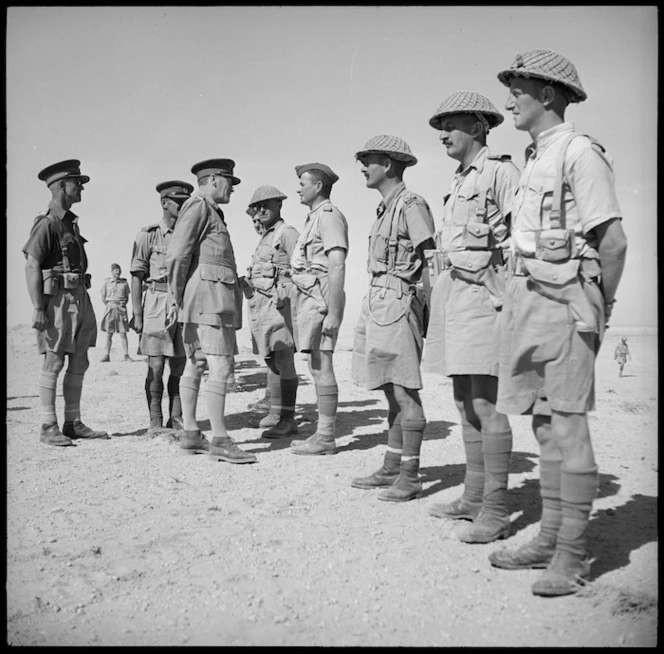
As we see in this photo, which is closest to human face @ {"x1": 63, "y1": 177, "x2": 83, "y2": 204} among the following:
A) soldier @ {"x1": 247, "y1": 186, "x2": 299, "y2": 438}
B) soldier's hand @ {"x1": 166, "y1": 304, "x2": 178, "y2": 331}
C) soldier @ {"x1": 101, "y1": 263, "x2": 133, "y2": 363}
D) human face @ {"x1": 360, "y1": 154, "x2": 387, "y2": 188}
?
soldier's hand @ {"x1": 166, "y1": 304, "x2": 178, "y2": 331}

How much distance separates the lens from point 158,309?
752 cm

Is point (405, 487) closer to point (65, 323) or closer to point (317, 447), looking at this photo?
point (317, 447)

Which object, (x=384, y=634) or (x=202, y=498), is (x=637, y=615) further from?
(x=202, y=498)

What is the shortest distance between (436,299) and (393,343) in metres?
0.60

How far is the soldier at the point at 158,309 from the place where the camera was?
7410mm

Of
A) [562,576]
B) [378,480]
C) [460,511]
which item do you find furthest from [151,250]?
[562,576]

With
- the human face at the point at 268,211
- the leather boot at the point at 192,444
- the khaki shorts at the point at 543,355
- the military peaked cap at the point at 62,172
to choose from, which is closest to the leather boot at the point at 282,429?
the leather boot at the point at 192,444

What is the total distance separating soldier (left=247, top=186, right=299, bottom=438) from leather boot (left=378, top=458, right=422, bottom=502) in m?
2.76

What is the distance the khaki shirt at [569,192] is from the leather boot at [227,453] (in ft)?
11.5

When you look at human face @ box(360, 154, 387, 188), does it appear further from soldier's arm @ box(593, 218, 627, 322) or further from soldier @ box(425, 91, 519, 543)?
soldier's arm @ box(593, 218, 627, 322)

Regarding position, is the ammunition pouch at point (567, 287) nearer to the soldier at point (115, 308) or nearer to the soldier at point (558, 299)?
the soldier at point (558, 299)

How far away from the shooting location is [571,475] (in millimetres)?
3221

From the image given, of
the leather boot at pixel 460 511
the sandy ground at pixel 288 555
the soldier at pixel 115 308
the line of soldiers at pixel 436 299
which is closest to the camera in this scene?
the sandy ground at pixel 288 555

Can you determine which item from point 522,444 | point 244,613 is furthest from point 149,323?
point 244,613
